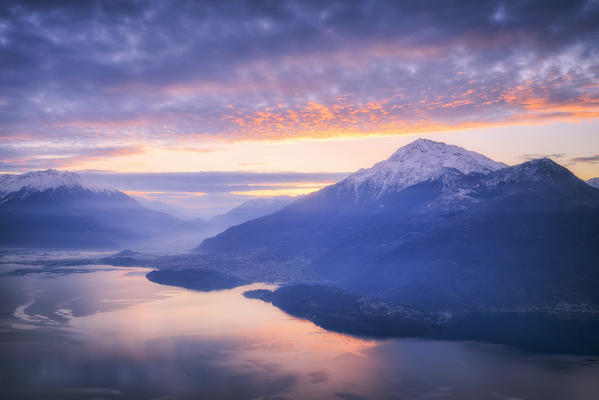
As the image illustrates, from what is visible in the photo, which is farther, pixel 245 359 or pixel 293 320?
pixel 293 320

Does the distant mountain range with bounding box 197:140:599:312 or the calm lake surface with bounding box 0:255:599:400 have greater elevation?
the distant mountain range with bounding box 197:140:599:312

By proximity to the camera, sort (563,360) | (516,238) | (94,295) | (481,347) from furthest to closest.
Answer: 1. (516,238)
2. (94,295)
3. (481,347)
4. (563,360)

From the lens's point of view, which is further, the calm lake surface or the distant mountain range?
the distant mountain range

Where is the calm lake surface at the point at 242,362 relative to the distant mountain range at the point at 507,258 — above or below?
below

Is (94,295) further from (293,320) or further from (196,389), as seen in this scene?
(196,389)

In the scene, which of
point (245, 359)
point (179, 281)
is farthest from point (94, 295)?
point (245, 359)

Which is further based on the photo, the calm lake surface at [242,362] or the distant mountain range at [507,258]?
the distant mountain range at [507,258]

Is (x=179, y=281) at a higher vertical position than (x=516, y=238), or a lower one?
lower

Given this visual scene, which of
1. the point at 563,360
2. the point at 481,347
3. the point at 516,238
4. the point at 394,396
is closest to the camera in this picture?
the point at 394,396
